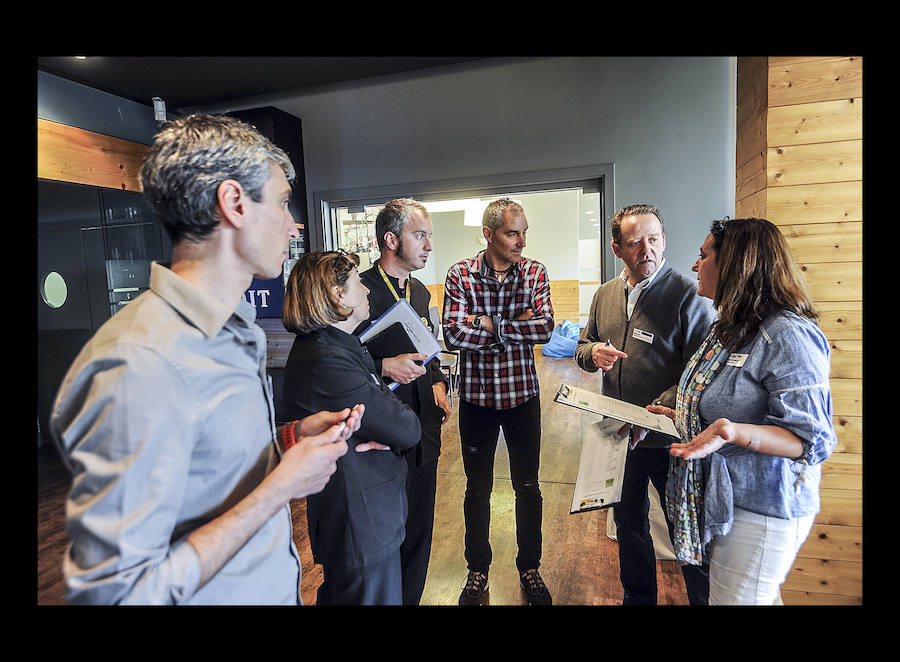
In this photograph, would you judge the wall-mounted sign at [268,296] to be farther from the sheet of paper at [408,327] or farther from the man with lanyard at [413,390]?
the sheet of paper at [408,327]

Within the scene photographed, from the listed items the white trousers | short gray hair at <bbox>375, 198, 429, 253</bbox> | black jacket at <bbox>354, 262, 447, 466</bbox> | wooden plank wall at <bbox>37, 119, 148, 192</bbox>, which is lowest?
the white trousers

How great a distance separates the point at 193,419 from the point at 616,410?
120 centimetres

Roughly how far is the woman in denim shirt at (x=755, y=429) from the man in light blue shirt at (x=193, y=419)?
0.95 metres

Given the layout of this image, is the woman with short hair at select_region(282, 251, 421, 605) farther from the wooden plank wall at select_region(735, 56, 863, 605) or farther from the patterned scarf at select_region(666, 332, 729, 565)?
the wooden plank wall at select_region(735, 56, 863, 605)

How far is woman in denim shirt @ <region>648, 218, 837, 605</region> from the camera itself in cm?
115

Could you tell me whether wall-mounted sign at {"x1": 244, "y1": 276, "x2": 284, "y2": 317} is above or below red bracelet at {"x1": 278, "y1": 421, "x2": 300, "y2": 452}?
above

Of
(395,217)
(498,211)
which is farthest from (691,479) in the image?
(395,217)

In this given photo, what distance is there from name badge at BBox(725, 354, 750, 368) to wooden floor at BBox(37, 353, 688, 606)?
1.34 meters

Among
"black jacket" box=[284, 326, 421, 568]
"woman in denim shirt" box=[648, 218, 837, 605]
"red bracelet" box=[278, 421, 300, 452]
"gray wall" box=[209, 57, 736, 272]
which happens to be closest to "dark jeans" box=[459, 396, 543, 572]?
"black jacket" box=[284, 326, 421, 568]

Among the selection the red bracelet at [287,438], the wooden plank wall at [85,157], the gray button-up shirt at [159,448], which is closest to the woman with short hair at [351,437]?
the red bracelet at [287,438]

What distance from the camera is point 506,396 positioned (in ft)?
6.97

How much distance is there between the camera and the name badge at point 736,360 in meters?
1.23
